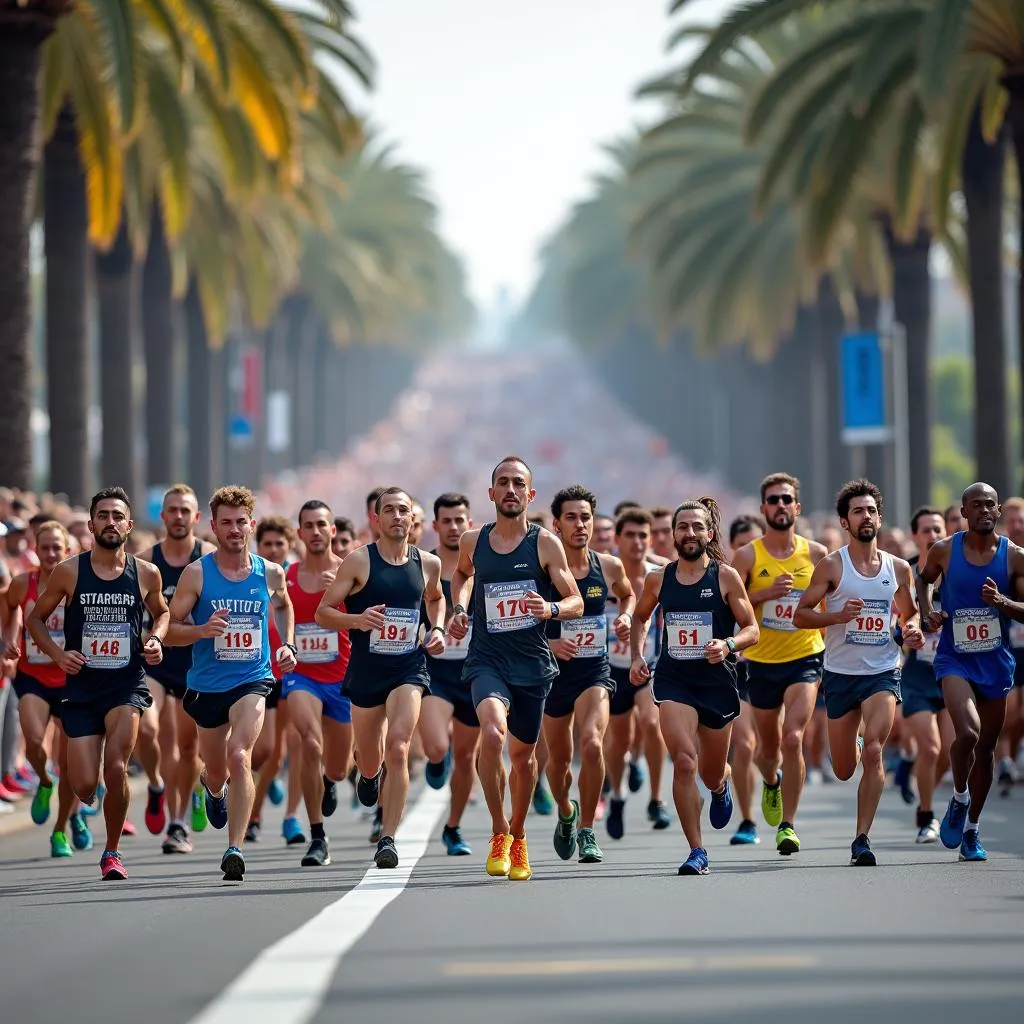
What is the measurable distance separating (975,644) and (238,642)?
13.5 feet

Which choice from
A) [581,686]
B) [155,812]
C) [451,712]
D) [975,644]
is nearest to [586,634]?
[581,686]

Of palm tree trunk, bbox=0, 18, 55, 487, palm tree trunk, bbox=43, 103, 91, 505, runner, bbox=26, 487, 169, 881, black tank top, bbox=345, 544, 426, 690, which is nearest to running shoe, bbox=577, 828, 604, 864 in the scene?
black tank top, bbox=345, 544, 426, 690

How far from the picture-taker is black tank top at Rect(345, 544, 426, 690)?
13.4 meters

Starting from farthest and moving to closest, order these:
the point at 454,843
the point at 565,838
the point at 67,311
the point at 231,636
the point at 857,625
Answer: the point at 67,311
the point at 454,843
the point at 857,625
the point at 565,838
the point at 231,636

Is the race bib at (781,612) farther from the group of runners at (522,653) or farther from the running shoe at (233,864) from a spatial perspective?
the running shoe at (233,864)

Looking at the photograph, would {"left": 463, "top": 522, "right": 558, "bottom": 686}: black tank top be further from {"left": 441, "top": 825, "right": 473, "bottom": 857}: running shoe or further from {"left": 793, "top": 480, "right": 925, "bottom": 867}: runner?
{"left": 441, "top": 825, "right": 473, "bottom": 857}: running shoe

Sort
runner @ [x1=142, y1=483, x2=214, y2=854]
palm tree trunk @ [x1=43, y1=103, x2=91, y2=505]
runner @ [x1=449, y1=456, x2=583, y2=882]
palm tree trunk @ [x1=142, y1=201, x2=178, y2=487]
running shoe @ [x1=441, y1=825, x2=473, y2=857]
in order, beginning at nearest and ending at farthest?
runner @ [x1=449, y1=456, x2=583, y2=882], running shoe @ [x1=441, y1=825, x2=473, y2=857], runner @ [x1=142, y1=483, x2=214, y2=854], palm tree trunk @ [x1=43, y1=103, x2=91, y2=505], palm tree trunk @ [x1=142, y1=201, x2=178, y2=487]

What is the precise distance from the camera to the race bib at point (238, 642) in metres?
13.2

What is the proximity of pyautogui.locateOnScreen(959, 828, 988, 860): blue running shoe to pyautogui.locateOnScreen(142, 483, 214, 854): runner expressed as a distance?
4623mm

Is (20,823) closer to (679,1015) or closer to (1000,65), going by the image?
(679,1015)

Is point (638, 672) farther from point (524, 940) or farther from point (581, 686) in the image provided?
point (524, 940)

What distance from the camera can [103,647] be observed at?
1334 centimetres

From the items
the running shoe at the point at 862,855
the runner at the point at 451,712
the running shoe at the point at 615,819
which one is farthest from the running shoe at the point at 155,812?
the running shoe at the point at 862,855

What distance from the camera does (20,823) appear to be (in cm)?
1780
